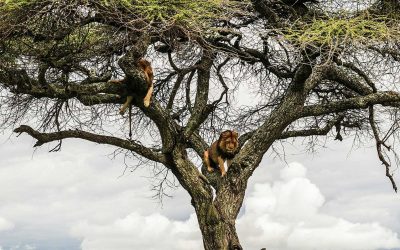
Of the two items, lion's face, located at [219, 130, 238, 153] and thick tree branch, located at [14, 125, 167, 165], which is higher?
thick tree branch, located at [14, 125, 167, 165]

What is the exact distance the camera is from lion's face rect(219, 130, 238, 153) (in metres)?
13.6

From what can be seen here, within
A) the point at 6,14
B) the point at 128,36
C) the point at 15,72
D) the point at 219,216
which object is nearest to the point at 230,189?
the point at 219,216

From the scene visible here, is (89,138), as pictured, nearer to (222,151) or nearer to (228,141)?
(222,151)

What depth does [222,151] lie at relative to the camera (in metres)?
13.8

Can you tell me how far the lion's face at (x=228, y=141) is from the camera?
1359 centimetres

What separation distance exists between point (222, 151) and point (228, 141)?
0.96 ft

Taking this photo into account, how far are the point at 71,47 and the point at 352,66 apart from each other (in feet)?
19.1

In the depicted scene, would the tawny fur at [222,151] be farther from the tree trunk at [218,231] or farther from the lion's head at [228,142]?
the tree trunk at [218,231]

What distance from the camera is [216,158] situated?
14.1 m

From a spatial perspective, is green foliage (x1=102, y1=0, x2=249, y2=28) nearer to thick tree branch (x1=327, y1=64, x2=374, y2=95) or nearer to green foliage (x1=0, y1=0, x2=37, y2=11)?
green foliage (x1=0, y1=0, x2=37, y2=11)

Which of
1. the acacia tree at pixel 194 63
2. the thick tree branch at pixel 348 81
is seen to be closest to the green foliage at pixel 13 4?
the acacia tree at pixel 194 63

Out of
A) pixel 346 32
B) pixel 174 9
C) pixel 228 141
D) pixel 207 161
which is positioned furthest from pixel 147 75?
pixel 346 32

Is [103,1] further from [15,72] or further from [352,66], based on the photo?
[352,66]

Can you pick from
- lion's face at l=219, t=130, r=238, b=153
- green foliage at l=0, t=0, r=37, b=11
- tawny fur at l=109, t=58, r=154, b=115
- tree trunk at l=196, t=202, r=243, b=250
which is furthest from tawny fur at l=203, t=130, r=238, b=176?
green foliage at l=0, t=0, r=37, b=11
